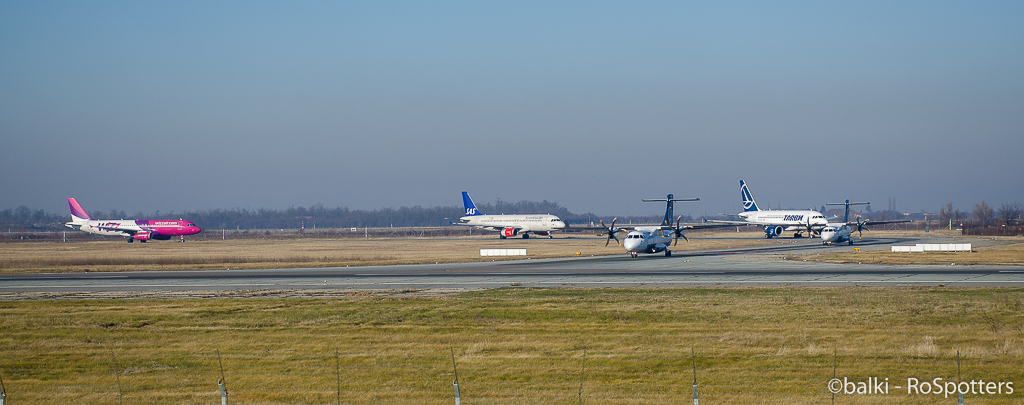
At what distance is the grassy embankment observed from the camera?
13.4 m

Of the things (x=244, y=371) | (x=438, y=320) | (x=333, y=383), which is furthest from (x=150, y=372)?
(x=438, y=320)

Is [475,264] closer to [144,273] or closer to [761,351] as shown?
[144,273]

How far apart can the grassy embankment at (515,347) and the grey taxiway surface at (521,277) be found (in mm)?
6916

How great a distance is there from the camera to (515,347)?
17.9 metres

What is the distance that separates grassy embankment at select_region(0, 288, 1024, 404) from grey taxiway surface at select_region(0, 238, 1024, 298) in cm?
692

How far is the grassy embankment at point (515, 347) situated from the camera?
→ 13445mm

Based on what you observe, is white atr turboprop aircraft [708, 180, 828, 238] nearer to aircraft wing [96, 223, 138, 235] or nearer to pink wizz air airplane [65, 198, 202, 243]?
pink wizz air airplane [65, 198, 202, 243]

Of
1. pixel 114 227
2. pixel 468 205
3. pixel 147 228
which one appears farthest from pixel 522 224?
pixel 114 227

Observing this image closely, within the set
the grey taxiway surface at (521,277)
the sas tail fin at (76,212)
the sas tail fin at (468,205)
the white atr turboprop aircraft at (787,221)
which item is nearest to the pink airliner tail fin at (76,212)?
the sas tail fin at (76,212)

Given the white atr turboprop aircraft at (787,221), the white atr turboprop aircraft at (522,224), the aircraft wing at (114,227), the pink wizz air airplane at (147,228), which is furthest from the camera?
the aircraft wing at (114,227)

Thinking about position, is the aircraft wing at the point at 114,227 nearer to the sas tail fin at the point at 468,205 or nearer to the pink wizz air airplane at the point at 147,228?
the pink wizz air airplane at the point at 147,228

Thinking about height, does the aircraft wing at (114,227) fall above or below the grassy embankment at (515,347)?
above

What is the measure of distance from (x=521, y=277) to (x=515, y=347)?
23.2m

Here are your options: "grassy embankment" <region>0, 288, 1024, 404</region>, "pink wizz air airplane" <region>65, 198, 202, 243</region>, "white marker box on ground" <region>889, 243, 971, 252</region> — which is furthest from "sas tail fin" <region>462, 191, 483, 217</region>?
"grassy embankment" <region>0, 288, 1024, 404</region>
